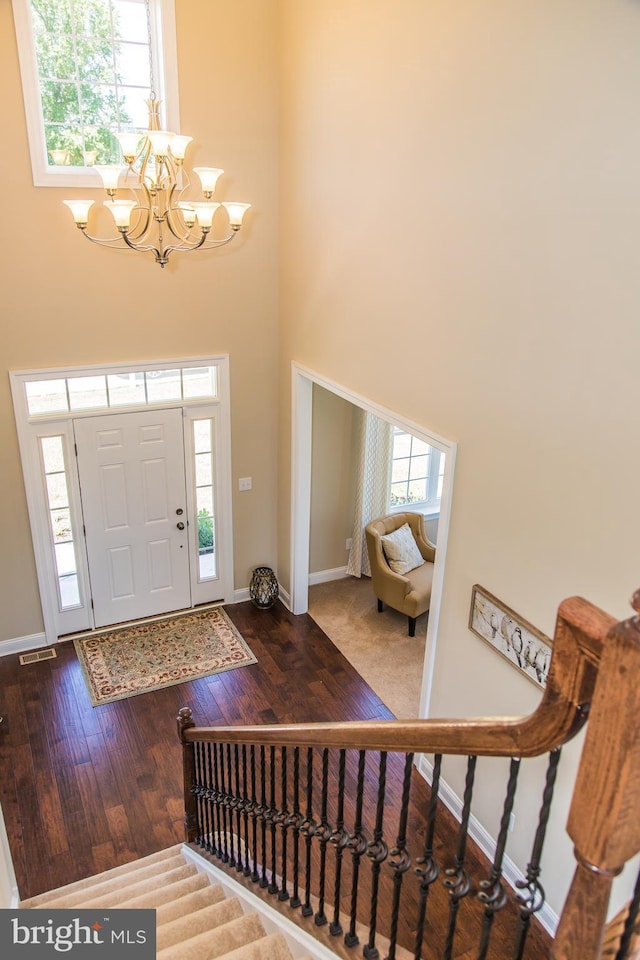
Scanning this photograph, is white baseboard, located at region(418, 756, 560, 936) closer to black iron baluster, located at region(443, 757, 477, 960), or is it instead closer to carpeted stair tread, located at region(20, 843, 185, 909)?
carpeted stair tread, located at region(20, 843, 185, 909)

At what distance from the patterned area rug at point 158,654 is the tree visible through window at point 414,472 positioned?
97.3 inches

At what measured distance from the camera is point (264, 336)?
21.8 feet

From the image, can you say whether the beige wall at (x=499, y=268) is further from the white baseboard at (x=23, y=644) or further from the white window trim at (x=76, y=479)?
the white baseboard at (x=23, y=644)

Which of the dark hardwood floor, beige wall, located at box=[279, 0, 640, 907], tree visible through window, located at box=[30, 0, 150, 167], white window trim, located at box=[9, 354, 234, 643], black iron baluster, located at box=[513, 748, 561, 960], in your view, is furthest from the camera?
white window trim, located at box=[9, 354, 234, 643]

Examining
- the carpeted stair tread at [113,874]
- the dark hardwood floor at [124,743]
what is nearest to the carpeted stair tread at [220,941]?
the carpeted stair tread at [113,874]

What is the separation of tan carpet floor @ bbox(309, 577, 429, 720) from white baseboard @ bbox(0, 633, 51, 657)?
261cm

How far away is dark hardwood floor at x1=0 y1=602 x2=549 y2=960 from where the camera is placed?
4586 millimetres

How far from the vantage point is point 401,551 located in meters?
7.12

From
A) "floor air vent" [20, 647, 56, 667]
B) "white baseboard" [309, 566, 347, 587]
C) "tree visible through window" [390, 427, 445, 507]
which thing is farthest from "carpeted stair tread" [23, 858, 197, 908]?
"tree visible through window" [390, 427, 445, 507]

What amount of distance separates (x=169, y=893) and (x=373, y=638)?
3.61 m

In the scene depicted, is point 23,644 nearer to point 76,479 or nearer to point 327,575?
point 76,479

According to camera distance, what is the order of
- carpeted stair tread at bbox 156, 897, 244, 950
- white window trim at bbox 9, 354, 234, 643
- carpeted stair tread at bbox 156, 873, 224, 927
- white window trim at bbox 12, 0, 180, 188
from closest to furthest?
carpeted stair tread at bbox 156, 897, 244, 950 < carpeted stair tread at bbox 156, 873, 224, 927 < white window trim at bbox 12, 0, 180, 188 < white window trim at bbox 9, 354, 234, 643

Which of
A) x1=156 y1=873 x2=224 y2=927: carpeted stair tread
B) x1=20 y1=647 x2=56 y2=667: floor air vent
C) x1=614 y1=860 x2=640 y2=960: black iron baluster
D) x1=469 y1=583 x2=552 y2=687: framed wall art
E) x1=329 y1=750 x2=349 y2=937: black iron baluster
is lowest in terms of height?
x1=20 y1=647 x2=56 y2=667: floor air vent

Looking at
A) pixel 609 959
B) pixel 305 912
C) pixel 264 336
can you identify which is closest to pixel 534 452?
pixel 305 912
